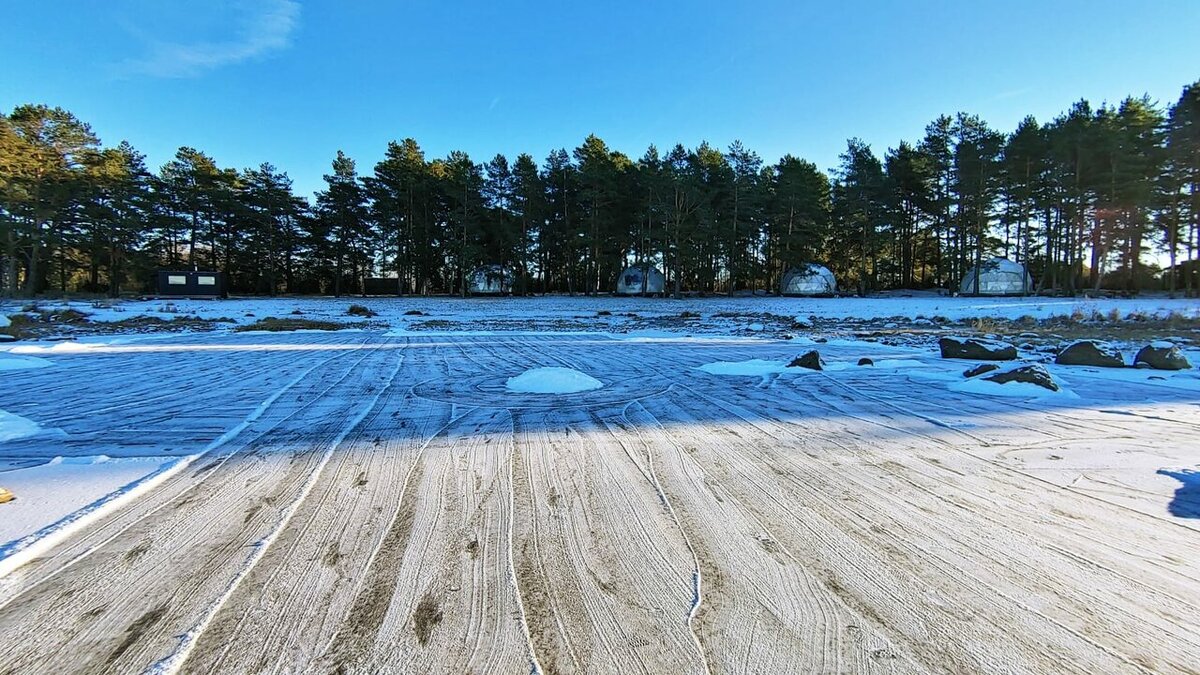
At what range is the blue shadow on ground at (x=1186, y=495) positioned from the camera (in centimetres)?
236

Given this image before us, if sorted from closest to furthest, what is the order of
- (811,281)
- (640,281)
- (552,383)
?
(552,383)
(811,281)
(640,281)

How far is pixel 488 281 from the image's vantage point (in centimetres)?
4050

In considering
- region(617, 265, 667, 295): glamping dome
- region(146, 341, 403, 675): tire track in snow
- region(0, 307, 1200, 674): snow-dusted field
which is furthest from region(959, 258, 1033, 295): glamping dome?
region(146, 341, 403, 675): tire track in snow

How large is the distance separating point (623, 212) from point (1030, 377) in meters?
36.0

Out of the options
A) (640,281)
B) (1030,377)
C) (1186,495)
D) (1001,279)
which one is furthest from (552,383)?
(1001,279)

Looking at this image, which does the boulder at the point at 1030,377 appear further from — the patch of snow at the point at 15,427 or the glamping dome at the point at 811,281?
the glamping dome at the point at 811,281

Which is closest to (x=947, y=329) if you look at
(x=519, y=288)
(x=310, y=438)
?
(x=310, y=438)

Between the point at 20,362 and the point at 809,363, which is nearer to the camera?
the point at 809,363

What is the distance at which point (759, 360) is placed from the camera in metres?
8.00

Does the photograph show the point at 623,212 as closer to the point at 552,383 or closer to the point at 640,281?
the point at 640,281

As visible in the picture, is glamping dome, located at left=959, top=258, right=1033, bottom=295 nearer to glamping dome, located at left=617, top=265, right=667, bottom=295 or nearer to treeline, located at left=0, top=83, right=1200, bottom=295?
treeline, located at left=0, top=83, right=1200, bottom=295

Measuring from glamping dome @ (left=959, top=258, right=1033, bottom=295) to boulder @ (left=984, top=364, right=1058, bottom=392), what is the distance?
112ft

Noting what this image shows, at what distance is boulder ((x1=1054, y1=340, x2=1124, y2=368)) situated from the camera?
23.1 feet

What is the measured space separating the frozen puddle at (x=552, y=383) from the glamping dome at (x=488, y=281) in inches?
1377
